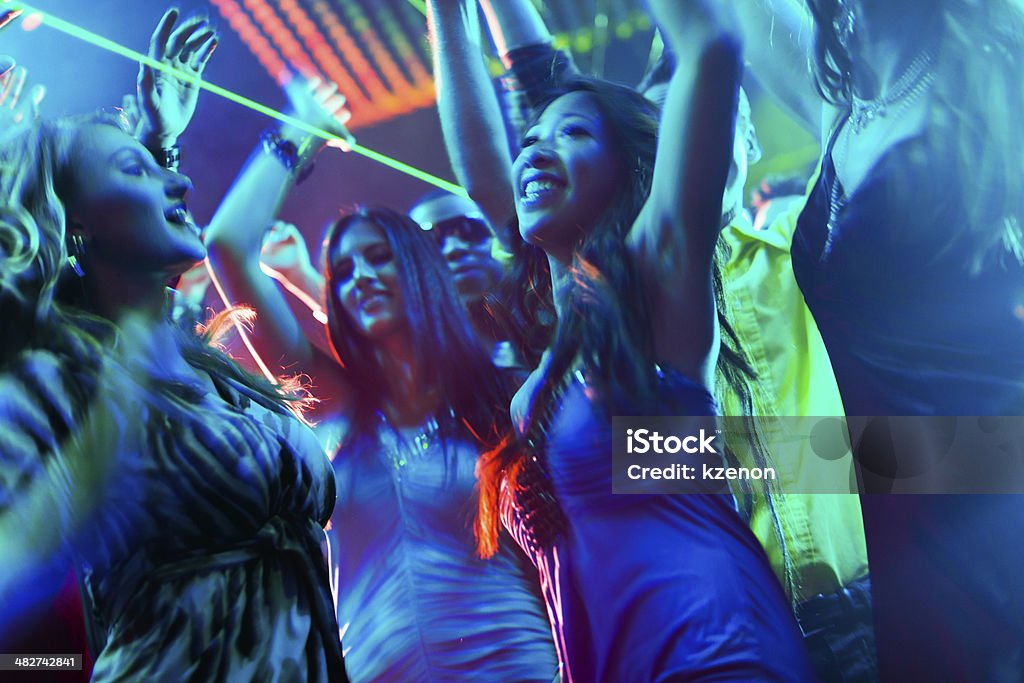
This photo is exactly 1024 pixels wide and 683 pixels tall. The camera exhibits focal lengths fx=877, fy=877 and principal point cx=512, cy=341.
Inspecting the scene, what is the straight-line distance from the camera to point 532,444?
1702 millimetres

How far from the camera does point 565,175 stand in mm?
1731

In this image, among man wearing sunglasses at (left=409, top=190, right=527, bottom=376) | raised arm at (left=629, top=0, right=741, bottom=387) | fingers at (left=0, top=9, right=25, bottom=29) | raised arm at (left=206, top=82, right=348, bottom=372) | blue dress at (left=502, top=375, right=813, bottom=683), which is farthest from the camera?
fingers at (left=0, top=9, right=25, bottom=29)

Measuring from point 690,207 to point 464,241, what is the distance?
0.46 m

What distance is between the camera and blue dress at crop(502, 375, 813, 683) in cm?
155

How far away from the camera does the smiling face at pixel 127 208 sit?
1.86 m

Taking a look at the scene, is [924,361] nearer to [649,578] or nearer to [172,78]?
[649,578]

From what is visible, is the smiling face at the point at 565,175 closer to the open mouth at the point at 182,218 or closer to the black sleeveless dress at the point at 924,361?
the black sleeveless dress at the point at 924,361

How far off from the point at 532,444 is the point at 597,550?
23cm

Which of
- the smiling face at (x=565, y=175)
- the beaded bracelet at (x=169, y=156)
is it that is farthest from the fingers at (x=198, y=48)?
the smiling face at (x=565, y=175)

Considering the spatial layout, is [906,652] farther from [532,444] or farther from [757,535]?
[532,444]

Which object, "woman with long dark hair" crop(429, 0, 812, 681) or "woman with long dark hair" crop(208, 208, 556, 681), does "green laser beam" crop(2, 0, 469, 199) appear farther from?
"woman with long dark hair" crop(429, 0, 812, 681)

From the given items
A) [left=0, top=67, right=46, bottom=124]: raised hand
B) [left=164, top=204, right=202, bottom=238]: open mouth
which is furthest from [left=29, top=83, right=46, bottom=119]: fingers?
[left=164, top=204, right=202, bottom=238]: open mouth


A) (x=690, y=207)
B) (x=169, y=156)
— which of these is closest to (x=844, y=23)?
(x=690, y=207)

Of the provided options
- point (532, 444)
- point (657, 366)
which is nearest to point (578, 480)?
point (532, 444)
